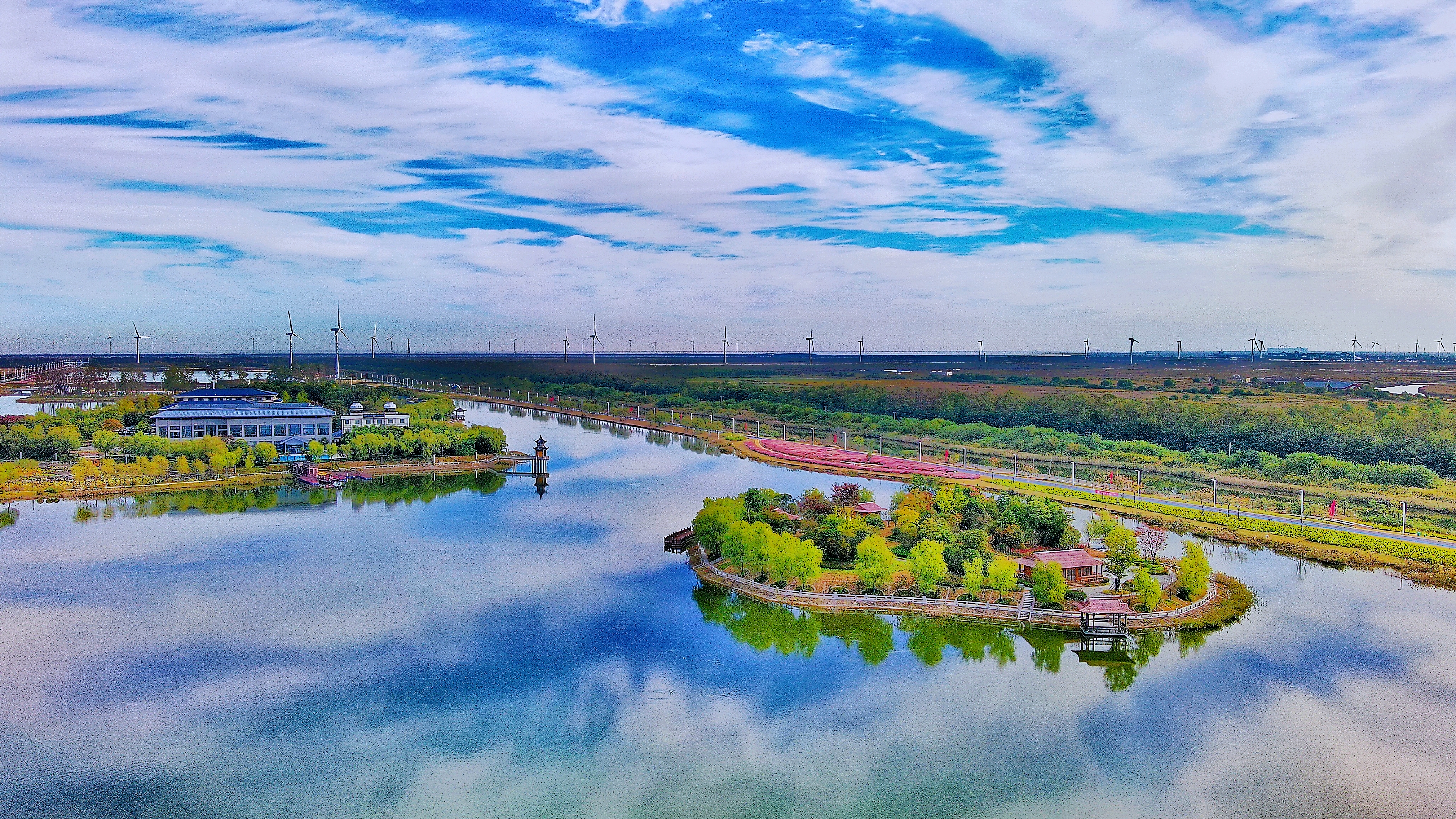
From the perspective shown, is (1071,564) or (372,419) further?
(372,419)

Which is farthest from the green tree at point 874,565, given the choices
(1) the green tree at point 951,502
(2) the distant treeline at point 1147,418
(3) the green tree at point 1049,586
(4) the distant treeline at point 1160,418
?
(4) the distant treeline at point 1160,418

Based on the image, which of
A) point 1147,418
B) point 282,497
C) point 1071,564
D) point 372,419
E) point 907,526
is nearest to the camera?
point 1071,564

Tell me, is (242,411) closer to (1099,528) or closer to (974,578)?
(974,578)

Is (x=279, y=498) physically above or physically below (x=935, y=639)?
above

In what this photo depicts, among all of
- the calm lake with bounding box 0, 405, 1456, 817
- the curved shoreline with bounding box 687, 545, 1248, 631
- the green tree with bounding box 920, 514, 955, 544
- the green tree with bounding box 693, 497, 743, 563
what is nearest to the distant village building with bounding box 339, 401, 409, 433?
the calm lake with bounding box 0, 405, 1456, 817

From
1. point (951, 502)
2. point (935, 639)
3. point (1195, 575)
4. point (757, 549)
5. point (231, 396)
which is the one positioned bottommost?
point (935, 639)

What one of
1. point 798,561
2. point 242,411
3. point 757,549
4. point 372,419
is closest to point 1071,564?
point 798,561

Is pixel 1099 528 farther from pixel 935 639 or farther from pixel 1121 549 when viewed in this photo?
pixel 935 639

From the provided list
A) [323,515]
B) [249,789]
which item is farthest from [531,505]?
[249,789]

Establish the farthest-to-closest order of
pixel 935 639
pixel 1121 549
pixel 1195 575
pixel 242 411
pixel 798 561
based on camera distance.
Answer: pixel 242 411 < pixel 1121 549 < pixel 798 561 < pixel 1195 575 < pixel 935 639

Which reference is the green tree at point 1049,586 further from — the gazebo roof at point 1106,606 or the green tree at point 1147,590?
the green tree at point 1147,590
